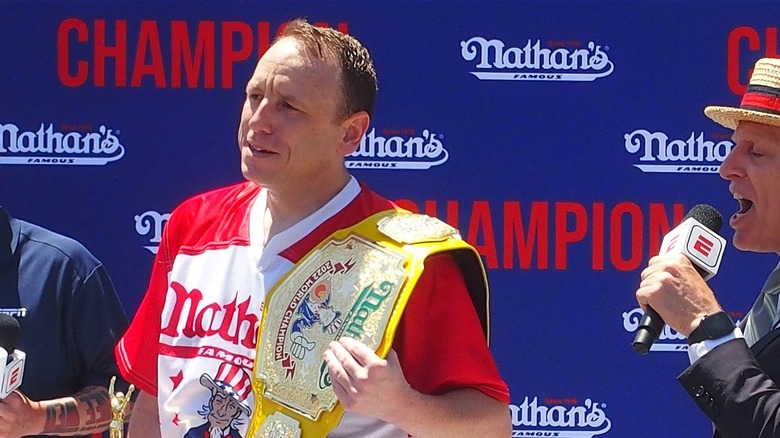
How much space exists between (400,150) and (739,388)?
6.51 feet

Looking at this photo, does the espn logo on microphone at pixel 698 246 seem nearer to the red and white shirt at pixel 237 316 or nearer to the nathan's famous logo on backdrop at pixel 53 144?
the red and white shirt at pixel 237 316

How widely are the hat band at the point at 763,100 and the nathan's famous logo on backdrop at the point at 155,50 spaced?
69.3 inches

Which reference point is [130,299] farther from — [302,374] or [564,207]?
[302,374]

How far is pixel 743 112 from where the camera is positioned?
2.19 metres

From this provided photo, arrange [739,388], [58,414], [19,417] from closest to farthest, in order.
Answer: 1. [739,388]
2. [19,417]
3. [58,414]

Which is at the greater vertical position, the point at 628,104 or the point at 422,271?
the point at 628,104

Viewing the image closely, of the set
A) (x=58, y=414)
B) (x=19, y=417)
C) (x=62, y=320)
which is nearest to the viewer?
(x=19, y=417)

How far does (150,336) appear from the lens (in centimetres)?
247

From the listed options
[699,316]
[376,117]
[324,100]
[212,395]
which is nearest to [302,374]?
[212,395]

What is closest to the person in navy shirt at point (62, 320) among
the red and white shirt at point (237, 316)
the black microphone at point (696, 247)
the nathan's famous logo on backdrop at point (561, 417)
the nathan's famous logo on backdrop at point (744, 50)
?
the red and white shirt at point (237, 316)

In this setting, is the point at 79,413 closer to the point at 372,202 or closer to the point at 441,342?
the point at 372,202

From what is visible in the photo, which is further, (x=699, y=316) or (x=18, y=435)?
(x=18, y=435)

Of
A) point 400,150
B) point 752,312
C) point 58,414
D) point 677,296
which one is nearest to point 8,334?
point 58,414

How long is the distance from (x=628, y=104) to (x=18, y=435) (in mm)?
2049
